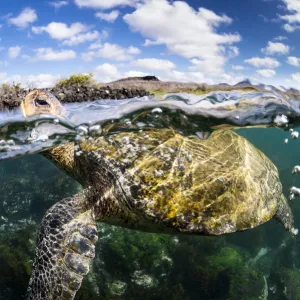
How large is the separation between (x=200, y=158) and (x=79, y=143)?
2.71 m

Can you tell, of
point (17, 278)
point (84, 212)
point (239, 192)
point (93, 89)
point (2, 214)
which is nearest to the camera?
point (84, 212)

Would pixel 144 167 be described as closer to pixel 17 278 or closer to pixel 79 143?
pixel 79 143

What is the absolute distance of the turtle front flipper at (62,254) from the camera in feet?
13.8

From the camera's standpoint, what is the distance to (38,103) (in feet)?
20.5

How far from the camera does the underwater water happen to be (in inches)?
275

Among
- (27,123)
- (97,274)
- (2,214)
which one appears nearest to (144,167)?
(27,123)

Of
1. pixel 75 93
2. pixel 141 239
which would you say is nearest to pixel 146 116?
pixel 75 93

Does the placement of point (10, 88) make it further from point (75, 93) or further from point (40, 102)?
point (75, 93)

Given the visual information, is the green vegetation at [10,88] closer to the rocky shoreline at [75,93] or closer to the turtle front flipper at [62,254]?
the rocky shoreline at [75,93]

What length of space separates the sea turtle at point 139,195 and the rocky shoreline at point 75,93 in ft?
0.86

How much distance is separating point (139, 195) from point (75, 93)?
3.19 metres

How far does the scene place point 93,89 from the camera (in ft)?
22.9

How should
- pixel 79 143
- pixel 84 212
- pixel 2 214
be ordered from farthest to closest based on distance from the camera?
1. pixel 2 214
2. pixel 79 143
3. pixel 84 212

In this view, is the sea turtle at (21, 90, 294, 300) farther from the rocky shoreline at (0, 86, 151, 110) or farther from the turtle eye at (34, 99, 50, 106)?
the rocky shoreline at (0, 86, 151, 110)
